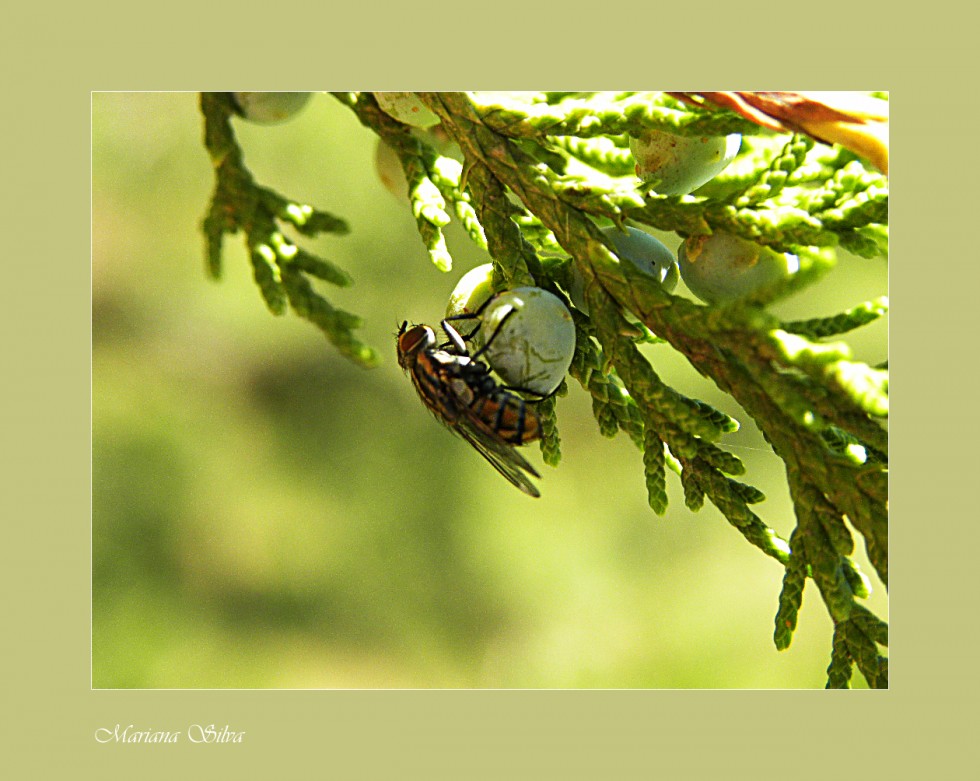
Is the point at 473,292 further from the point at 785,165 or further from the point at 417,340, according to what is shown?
the point at 785,165

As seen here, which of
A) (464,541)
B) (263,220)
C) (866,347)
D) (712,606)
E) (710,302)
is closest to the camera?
(710,302)

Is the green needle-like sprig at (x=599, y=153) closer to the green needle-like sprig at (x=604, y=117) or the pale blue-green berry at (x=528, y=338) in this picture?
the green needle-like sprig at (x=604, y=117)

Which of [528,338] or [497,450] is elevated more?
[528,338]

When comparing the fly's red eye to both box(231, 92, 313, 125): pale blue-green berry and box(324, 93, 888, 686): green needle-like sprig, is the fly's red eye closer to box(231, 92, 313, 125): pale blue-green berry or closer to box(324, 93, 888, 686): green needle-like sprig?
box(324, 93, 888, 686): green needle-like sprig

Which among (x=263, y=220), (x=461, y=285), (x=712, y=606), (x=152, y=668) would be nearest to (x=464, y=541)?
(x=712, y=606)

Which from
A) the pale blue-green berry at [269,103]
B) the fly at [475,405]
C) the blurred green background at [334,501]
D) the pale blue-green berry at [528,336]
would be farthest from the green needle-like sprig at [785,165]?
the blurred green background at [334,501]

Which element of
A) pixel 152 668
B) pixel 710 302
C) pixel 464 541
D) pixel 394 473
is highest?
pixel 710 302

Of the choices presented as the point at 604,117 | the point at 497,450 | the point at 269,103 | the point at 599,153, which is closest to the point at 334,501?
the point at 269,103

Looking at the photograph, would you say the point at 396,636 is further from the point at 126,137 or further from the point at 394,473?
the point at 126,137
